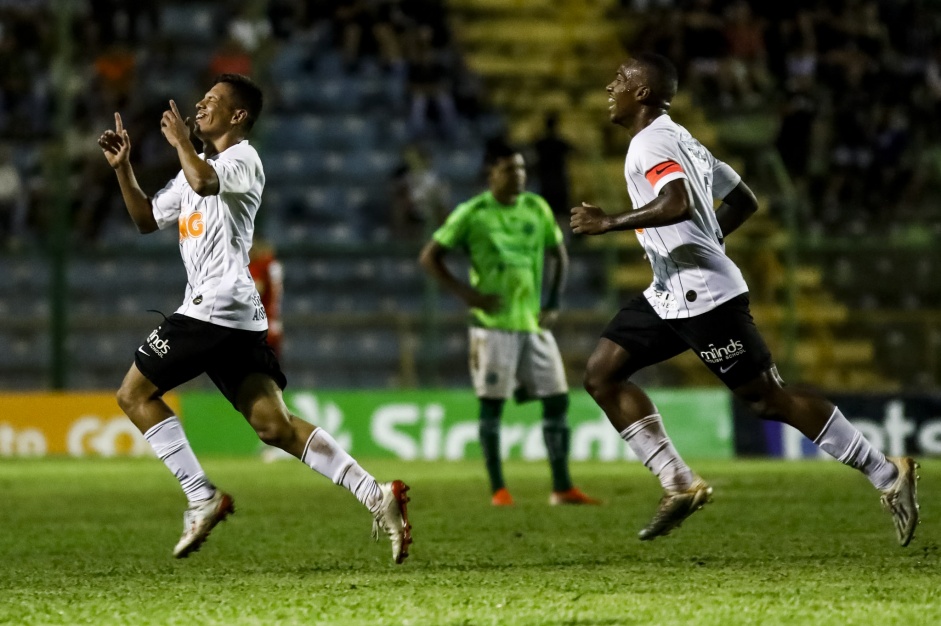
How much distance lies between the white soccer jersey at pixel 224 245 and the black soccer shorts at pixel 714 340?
167 centimetres

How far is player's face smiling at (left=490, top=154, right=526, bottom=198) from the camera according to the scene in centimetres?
1056

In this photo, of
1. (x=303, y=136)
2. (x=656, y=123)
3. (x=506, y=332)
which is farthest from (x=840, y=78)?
(x=656, y=123)

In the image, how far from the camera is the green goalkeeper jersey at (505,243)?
35.1 feet

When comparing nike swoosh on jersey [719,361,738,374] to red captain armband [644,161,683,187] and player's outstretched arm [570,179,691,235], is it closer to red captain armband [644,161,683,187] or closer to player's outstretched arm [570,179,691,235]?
player's outstretched arm [570,179,691,235]

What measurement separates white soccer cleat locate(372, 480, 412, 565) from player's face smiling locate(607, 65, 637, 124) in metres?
1.97

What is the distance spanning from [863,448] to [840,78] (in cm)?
1501

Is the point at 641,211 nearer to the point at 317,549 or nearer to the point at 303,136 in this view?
the point at 317,549

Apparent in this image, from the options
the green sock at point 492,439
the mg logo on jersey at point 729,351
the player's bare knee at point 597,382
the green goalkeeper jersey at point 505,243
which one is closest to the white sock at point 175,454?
the player's bare knee at point 597,382

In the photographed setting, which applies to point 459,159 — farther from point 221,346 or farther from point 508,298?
point 221,346

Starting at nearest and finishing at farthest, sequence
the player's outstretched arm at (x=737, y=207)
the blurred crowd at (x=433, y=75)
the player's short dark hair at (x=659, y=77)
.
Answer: the player's short dark hair at (x=659, y=77)
the player's outstretched arm at (x=737, y=207)
the blurred crowd at (x=433, y=75)

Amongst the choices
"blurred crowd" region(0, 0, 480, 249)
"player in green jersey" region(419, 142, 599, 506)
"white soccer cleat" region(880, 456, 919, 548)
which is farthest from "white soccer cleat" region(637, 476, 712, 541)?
"blurred crowd" region(0, 0, 480, 249)

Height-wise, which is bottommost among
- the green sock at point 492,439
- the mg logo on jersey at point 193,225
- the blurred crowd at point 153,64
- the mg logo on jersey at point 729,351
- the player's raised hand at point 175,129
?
the green sock at point 492,439

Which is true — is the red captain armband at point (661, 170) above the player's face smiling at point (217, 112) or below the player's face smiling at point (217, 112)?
→ below

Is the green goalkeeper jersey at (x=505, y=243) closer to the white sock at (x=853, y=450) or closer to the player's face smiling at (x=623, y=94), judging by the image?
the player's face smiling at (x=623, y=94)
